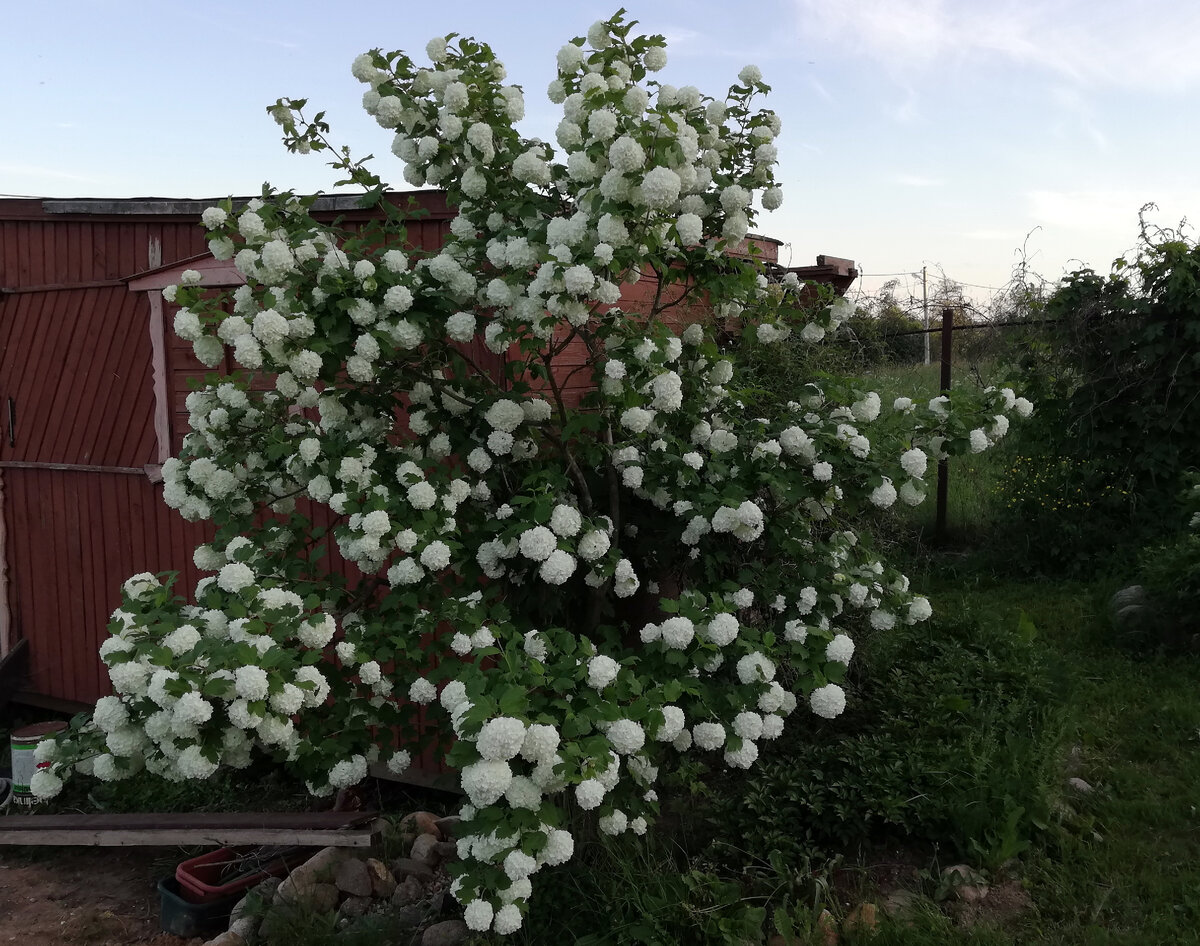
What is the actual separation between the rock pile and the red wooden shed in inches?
96.7

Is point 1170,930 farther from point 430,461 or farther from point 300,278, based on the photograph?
point 300,278

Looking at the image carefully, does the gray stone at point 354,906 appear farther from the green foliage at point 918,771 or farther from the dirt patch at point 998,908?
the dirt patch at point 998,908

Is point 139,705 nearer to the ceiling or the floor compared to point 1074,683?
nearer to the ceiling

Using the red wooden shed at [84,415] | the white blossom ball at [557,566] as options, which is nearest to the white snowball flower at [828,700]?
the white blossom ball at [557,566]

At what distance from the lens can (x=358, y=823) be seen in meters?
3.95

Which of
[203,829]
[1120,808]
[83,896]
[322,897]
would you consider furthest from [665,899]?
[83,896]

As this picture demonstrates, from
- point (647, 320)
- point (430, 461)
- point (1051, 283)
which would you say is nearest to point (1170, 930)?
point (647, 320)

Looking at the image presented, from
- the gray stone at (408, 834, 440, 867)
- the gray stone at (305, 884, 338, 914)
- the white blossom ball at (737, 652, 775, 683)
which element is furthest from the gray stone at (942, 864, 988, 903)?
the gray stone at (305, 884, 338, 914)

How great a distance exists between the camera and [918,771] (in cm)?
351

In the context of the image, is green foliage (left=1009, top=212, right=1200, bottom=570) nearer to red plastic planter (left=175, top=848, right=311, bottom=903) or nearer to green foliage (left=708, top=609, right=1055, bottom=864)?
green foliage (left=708, top=609, right=1055, bottom=864)

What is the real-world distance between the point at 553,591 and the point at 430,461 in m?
0.67

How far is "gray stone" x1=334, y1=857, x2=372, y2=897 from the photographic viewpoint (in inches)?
146

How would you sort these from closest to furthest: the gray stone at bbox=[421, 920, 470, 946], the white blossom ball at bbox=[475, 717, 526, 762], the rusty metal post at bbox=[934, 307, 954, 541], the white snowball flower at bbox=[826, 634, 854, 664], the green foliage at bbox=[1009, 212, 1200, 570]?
the white blossom ball at bbox=[475, 717, 526, 762], the white snowball flower at bbox=[826, 634, 854, 664], the gray stone at bbox=[421, 920, 470, 946], the green foliage at bbox=[1009, 212, 1200, 570], the rusty metal post at bbox=[934, 307, 954, 541]

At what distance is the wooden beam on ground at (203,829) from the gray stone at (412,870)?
0.15 metres
